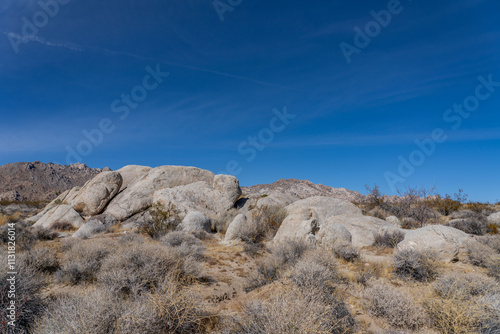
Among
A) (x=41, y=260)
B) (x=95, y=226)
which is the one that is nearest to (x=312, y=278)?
(x=41, y=260)

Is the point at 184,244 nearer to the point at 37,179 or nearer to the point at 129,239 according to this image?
the point at 129,239

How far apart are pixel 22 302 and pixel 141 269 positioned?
6.21 ft

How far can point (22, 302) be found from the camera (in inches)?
154

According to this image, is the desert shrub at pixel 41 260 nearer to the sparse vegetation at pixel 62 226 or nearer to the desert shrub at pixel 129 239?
the desert shrub at pixel 129 239

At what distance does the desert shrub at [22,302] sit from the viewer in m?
3.56

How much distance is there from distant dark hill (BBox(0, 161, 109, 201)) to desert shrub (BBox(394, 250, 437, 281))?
2531 inches

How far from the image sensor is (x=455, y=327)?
369 cm

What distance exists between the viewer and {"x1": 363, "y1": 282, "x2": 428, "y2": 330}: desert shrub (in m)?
4.10

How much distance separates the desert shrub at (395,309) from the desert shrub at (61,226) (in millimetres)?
17442

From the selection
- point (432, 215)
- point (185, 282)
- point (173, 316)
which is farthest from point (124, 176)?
point (432, 215)

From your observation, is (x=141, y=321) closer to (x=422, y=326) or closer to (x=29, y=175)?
(x=422, y=326)

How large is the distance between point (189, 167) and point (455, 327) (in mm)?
17830

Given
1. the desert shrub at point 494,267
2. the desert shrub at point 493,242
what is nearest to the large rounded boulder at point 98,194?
the desert shrub at point 494,267

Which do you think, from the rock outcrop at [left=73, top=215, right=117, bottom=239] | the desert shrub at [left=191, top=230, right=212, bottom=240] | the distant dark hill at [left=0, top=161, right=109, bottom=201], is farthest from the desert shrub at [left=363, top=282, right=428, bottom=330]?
the distant dark hill at [left=0, top=161, right=109, bottom=201]
